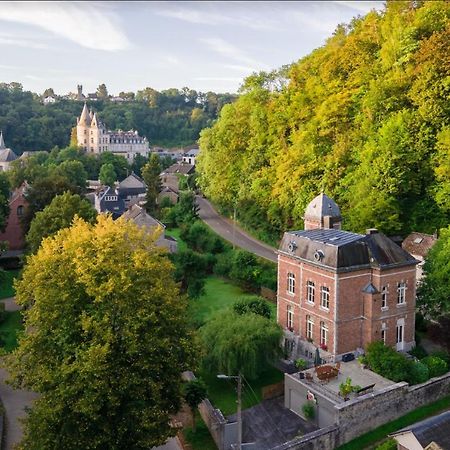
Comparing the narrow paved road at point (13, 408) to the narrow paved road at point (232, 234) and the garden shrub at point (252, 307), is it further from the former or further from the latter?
the narrow paved road at point (232, 234)

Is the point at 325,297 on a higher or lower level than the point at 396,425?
higher

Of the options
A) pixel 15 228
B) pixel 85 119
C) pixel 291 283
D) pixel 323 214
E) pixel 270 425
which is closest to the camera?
pixel 270 425

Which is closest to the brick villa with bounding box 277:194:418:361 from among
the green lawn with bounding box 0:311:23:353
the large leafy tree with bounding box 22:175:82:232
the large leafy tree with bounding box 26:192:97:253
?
the green lawn with bounding box 0:311:23:353

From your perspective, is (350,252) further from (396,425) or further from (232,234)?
(232,234)

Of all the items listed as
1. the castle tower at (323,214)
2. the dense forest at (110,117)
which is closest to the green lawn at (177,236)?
the castle tower at (323,214)

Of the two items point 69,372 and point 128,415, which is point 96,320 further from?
point 128,415

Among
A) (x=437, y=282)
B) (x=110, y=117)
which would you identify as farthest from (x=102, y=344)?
(x=110, y=117)

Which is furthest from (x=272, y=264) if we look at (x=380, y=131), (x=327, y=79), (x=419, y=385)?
(x=419, y=385)
